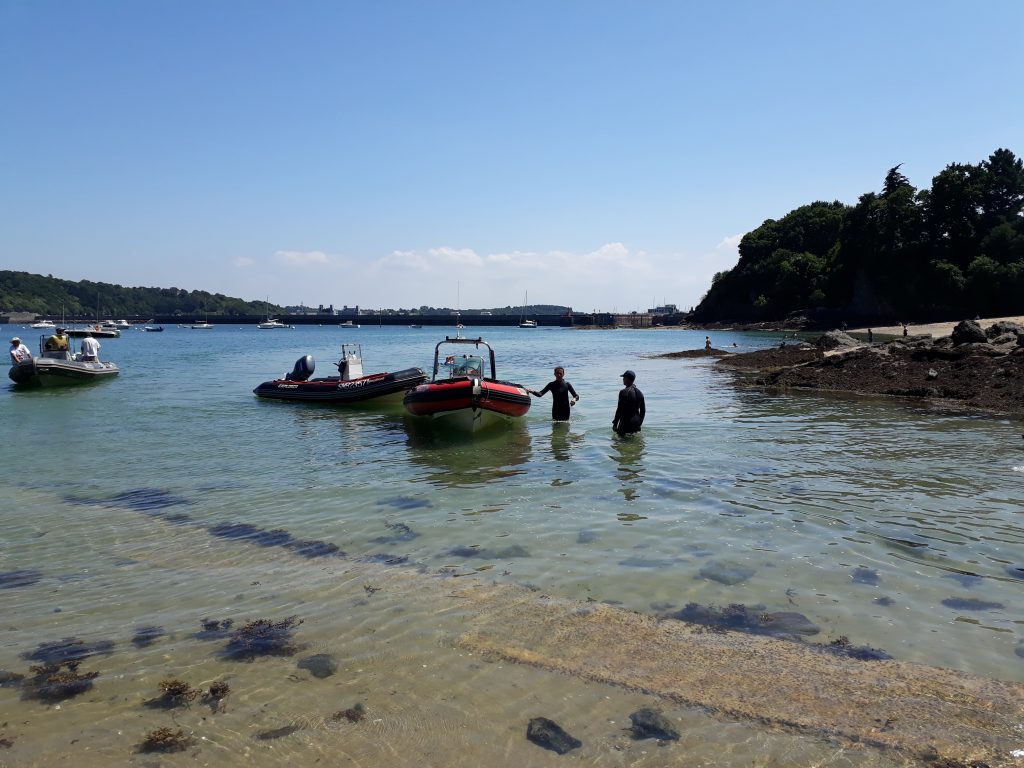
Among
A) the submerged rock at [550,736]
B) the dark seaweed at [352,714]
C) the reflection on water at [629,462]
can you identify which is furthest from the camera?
the reflection on water at [629,462]

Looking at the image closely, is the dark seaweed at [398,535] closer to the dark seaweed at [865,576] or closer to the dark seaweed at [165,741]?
the dark seaweed at [165,741]

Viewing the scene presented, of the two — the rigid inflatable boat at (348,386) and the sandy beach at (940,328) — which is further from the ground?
the sandy beach at (940,328)

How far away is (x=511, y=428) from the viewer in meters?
16.7

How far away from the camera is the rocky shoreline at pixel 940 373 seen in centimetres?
1905

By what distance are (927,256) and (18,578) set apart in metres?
98.3

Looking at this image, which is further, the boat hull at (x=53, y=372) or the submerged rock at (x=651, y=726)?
the boat hull at (x=53, y=372)

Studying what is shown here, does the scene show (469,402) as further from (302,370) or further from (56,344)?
(56,344)

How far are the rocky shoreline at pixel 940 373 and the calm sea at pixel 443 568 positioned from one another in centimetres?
372

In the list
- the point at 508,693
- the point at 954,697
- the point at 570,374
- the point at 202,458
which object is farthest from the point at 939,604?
the point at 570,374

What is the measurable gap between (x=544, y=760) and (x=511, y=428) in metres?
12.8

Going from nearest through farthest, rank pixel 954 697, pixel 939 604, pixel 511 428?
1. pixel 954 697
2. pixel 939 604
3. pixel 511 428

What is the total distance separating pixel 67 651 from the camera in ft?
17.7

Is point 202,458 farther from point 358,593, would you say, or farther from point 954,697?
point 954,697

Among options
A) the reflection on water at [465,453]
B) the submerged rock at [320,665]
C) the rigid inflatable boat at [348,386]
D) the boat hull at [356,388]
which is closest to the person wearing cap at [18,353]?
the rigid inflatable boat at [348,386]
